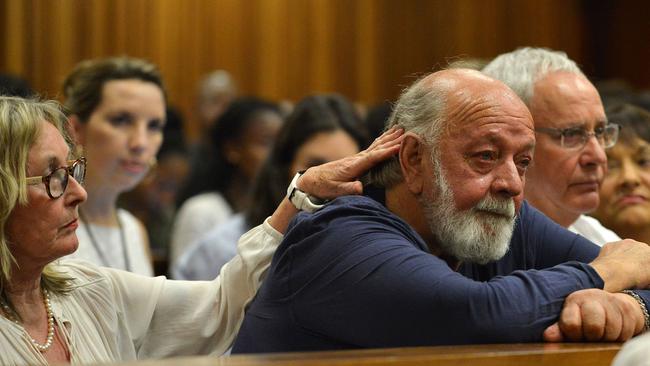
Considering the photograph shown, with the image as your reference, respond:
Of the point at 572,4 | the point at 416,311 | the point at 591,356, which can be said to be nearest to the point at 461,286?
the point at 416,311

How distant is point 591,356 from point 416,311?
339 millimetres

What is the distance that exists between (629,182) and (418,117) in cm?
141

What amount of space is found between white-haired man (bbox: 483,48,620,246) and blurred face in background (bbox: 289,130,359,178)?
1212 millimetres

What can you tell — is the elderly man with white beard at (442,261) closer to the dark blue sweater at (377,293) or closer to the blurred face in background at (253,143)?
the dark blue sweater at (377,293)

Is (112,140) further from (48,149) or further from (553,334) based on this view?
(553,334)

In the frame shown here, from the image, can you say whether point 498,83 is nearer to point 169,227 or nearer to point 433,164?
point 433,164

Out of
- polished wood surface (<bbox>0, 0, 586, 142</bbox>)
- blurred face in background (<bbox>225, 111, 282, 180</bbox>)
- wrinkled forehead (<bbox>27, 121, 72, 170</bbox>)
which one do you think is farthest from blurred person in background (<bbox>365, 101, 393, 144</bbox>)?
wrinkled forehead (<bbox>27, 121, 72, 170</bbox>)

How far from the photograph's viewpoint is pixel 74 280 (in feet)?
8.35

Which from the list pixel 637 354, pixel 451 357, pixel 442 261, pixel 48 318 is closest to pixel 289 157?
pixel 48 318

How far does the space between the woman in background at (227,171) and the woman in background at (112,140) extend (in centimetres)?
118

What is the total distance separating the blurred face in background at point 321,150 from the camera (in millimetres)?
4402

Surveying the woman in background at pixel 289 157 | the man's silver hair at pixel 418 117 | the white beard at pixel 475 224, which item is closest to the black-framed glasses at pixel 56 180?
the man's silver hair at pixel 418 117

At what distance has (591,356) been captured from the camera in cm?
202

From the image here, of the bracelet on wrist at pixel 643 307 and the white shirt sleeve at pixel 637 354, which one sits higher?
the white shirt sleeve at pixel 637 354
